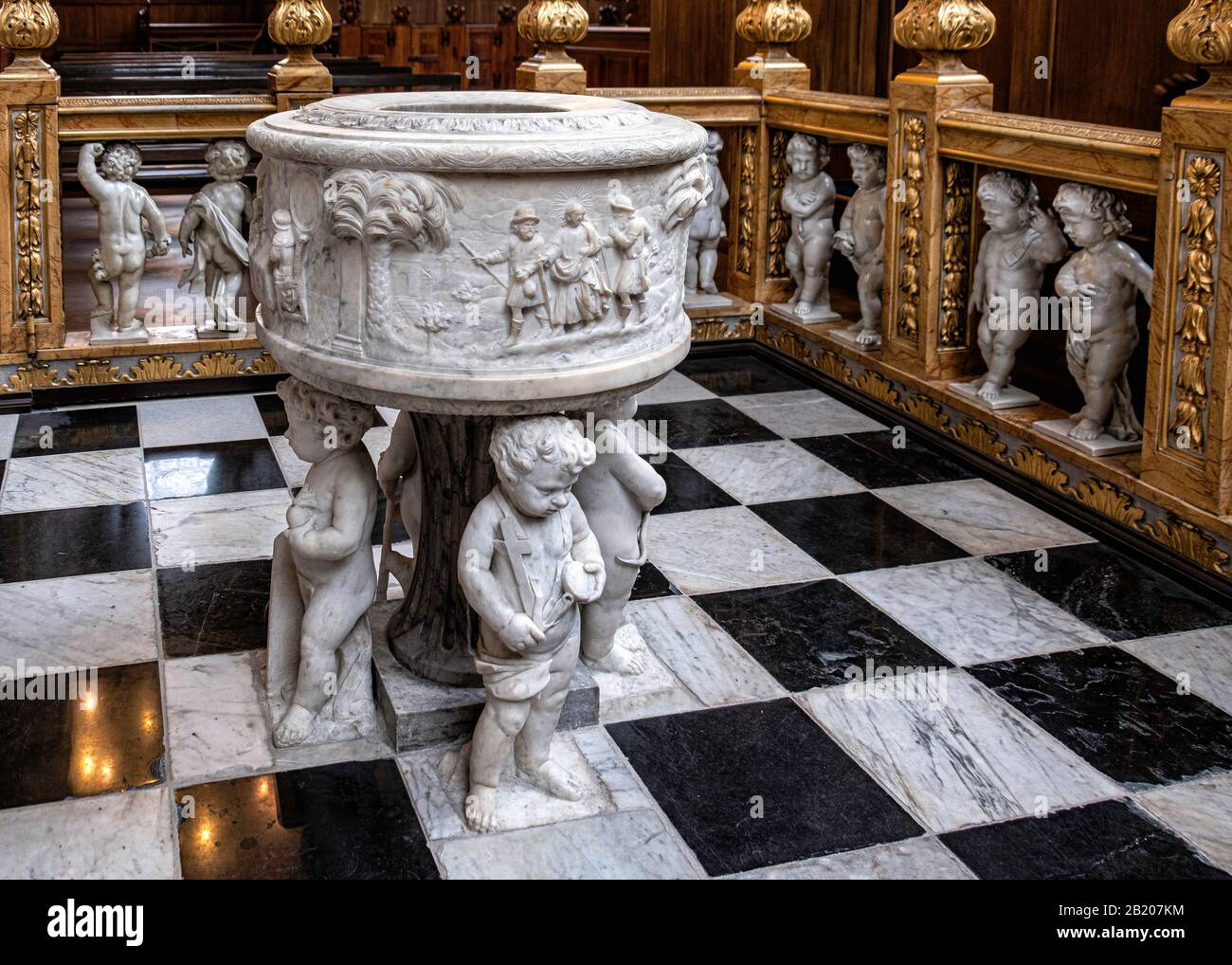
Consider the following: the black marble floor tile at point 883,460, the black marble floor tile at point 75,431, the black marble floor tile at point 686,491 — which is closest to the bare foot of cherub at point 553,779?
the black marble floor tile at point 686,491

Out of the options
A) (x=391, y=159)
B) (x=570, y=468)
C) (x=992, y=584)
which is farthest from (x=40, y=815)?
(x=992, y=584)

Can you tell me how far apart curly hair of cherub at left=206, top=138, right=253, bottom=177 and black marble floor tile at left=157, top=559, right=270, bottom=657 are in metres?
1.88

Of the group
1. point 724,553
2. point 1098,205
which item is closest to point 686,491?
point 724,553

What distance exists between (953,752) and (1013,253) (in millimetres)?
1949

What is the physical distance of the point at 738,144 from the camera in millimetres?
5773

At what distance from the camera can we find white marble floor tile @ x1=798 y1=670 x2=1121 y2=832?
104 inches

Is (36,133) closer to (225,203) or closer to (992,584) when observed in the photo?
(225,203)

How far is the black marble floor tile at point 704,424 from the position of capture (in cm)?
468

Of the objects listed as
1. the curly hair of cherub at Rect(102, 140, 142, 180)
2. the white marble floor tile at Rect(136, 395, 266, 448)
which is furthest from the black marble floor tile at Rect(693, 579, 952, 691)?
the curly hair of cherub at Rect(102, 140, 142, 180)

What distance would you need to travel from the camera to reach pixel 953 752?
9.21 ft

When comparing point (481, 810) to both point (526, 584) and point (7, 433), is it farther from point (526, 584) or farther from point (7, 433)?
point (7, 433)

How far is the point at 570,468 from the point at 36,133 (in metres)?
3.06
